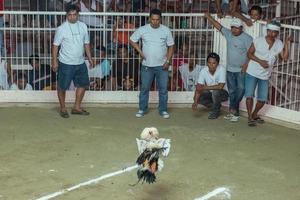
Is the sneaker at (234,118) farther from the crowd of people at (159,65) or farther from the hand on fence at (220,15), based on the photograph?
the hand on fence at (220,15)

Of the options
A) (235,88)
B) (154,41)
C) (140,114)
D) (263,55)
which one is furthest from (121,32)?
(263,55)

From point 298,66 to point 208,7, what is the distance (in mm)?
2897

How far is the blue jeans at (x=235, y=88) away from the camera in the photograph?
8984 mm

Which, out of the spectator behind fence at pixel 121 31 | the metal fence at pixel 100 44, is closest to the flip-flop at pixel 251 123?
the metal fence at pixel 100 44

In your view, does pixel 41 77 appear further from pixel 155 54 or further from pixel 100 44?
pixel 155 54

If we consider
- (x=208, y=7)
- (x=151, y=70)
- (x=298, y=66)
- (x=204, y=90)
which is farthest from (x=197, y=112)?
(x=208, y=7)

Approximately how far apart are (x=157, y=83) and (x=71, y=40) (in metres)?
1.45

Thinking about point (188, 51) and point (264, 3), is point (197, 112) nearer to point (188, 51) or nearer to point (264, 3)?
point (188, 51)

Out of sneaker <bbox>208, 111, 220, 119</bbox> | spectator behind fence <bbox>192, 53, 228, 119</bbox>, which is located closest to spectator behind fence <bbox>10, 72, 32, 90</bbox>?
spectator behind fence <bbox>192, 53, 228, 119</bbox>

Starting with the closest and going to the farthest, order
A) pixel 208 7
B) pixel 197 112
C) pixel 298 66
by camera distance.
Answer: pixel 298 66 → pixel 197 112 → pixel 208 7

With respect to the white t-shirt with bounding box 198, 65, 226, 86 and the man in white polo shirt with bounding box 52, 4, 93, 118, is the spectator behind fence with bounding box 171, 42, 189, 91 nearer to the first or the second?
the white t-shirt with bounding box 198, 65, 226, 86

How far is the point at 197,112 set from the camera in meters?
9.55

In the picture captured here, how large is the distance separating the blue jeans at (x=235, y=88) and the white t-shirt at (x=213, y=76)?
10 cm

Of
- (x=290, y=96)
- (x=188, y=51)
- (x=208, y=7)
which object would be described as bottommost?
(x=290, y=96)
